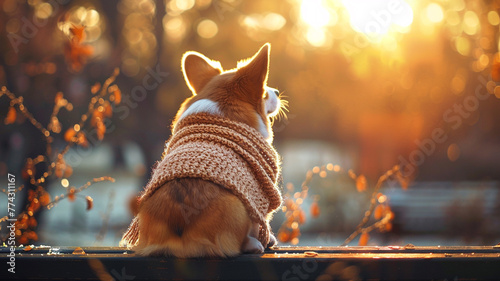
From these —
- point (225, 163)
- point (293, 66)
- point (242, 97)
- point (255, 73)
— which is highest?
point (293, 66)

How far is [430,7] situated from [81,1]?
18.8ft

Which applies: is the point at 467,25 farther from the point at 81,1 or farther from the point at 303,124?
the point at 81,1

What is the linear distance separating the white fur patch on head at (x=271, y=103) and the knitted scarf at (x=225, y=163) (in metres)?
0.44

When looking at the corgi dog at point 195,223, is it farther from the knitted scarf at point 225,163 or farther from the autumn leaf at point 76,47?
the autumn leaf at point 76,47

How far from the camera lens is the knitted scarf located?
2.18 metres

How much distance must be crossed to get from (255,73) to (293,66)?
7377 mm

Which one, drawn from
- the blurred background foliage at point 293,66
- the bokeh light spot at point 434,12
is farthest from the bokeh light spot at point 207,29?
the bokeh light spot at point 434,12

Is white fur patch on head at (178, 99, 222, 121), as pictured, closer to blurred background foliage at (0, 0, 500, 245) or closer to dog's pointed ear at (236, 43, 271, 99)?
dog's pointed ear at (236, 43, 271, 99)

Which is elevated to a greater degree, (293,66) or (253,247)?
(293,66)

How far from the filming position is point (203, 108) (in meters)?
2.64

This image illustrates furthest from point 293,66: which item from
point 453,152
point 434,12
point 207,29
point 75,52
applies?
point 75,52

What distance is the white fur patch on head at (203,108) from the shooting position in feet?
8.58

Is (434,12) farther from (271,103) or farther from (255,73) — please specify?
(255,73)

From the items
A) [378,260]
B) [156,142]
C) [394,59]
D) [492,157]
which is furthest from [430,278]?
[492,157]
